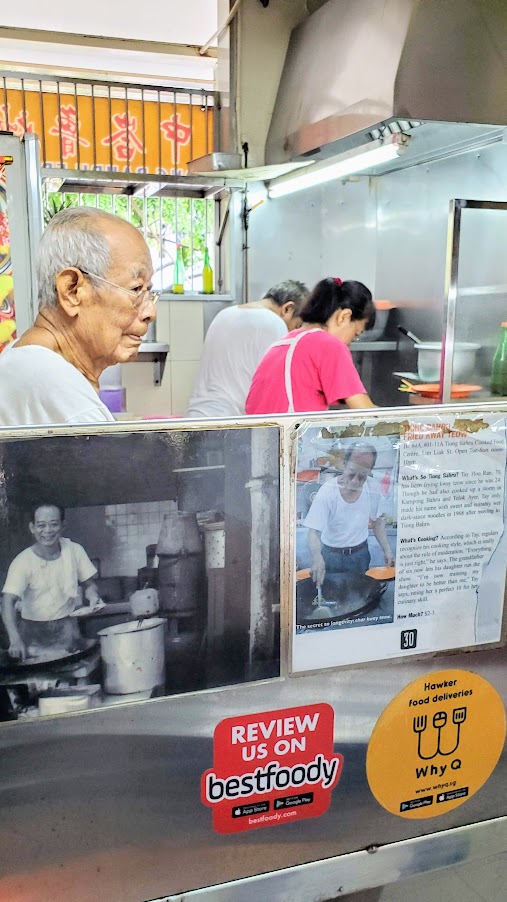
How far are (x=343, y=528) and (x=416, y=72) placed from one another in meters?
2.39

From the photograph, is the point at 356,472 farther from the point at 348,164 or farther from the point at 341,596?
the point at 348,164

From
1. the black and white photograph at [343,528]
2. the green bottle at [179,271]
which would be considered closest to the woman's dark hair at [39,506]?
the black and white photograph at [343,528]

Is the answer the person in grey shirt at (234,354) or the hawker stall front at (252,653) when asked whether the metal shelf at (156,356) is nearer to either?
the person in grey shirt at (234,354)

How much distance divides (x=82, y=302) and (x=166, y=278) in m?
3.74

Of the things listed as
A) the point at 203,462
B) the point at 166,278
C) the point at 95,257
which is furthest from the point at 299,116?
the point at 203,462

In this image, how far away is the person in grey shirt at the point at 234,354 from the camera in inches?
135

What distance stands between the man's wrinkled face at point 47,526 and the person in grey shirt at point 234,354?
2350mm

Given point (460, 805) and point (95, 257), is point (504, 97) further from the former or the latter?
point (460, 805)

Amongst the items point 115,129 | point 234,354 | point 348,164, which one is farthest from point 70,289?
point 115,129

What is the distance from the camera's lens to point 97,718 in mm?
1123

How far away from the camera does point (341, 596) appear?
1240 millimetres

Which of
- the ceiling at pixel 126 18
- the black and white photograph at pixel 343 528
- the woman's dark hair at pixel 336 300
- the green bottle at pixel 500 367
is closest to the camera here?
the black and white photograph at pixel 343 528

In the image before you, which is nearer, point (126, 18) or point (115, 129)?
point (126, 18)

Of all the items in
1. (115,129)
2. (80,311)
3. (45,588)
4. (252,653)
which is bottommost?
(252,653)
